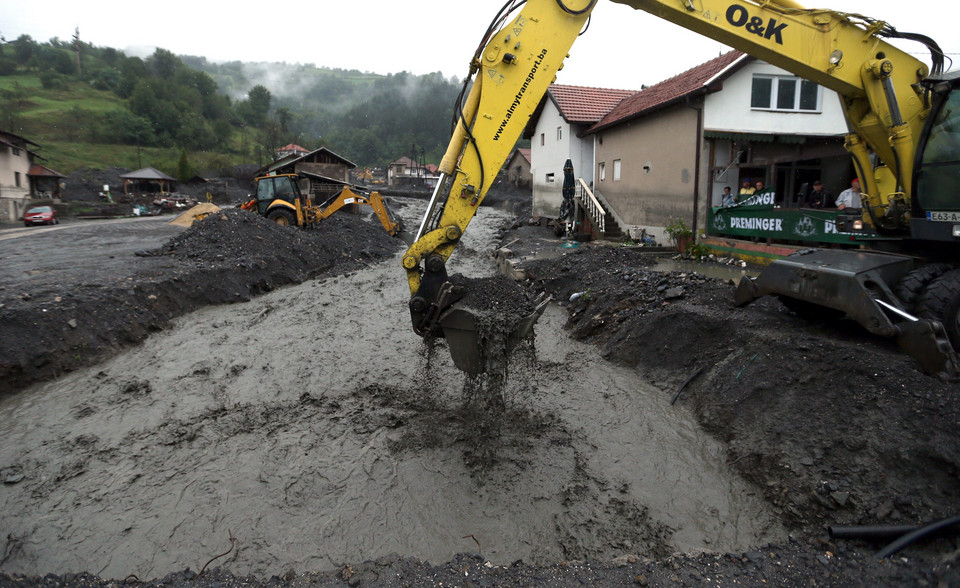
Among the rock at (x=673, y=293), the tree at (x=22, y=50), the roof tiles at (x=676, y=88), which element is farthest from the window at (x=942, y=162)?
the tree at (x=22, y=50)

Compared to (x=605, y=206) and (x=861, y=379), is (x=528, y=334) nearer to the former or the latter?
(x=861, y=379)

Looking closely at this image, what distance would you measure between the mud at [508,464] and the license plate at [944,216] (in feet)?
4.17

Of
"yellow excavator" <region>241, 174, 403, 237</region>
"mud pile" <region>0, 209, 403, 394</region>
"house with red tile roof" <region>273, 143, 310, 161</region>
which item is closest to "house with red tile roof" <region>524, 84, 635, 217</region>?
"yellow excavator" <region>241, 174, 403, 237</region>

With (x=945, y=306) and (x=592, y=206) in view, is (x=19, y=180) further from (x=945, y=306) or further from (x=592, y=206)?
(x=945, y=306)

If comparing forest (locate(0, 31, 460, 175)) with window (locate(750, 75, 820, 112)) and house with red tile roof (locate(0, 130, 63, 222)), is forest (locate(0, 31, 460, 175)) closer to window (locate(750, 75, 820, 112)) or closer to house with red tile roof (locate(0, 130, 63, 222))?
house with red tile roof (locate(0, 130, 63, 222))

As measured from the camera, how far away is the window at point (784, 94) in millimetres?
13695

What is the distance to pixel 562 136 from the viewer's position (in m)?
21.8

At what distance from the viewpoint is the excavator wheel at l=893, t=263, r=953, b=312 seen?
444 cm

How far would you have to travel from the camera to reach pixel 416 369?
6.48 meters

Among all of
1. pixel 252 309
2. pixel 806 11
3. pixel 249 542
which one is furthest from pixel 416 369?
pixel 806 11

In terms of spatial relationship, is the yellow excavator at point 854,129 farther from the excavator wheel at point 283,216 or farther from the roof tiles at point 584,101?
the roof tiles at point 584,101

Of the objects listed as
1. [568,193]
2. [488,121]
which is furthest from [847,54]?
[568,193]

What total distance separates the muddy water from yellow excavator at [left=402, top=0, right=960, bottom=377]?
114 cm

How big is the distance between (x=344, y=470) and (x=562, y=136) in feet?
65.3
